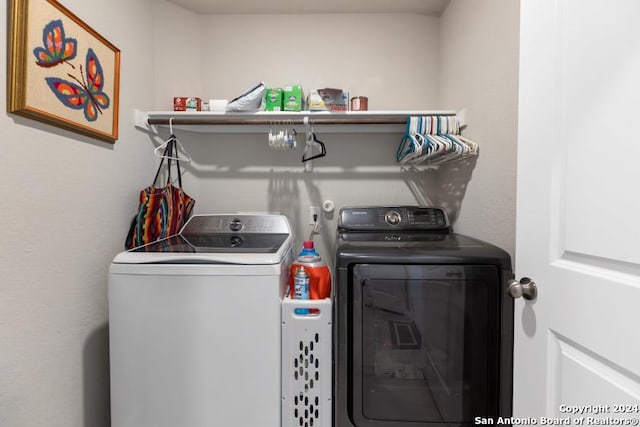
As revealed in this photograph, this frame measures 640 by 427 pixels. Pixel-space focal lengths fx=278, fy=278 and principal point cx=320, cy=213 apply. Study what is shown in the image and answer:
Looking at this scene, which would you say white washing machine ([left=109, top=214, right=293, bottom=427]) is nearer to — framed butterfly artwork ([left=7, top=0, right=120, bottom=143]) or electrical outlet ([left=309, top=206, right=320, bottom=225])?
framed butterfly artwork ([left=7, top=0, right=120, bottom=143])

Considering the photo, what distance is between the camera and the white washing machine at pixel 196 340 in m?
1.02

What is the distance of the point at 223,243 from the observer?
133 centimetres

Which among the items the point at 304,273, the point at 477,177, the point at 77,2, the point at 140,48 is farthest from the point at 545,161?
the point at 140,48

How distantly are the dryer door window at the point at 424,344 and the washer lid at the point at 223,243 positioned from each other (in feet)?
1.35

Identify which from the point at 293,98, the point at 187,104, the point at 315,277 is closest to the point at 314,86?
the point at 293,98

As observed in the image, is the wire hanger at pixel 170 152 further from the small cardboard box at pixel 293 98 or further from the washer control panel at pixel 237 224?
the small cardboard box at pixel 293 98

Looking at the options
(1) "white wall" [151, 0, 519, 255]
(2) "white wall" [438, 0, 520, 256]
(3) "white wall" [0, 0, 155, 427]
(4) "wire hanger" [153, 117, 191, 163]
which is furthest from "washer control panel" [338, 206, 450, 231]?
(3) "white wall" [0, 0, 155, 427]

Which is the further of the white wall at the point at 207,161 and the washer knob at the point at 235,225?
the washer knob at the point at 235,225

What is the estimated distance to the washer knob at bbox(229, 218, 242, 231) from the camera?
1542 millimetres

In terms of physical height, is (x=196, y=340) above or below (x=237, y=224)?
below

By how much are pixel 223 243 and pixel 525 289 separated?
1.19m

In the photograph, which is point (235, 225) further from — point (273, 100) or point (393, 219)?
point (393, 219)

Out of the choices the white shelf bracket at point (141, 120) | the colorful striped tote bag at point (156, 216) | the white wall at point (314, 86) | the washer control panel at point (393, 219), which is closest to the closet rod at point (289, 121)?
the white shelf bracket at point (141, 120)

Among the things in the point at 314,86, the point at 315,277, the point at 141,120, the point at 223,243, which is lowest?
the point at 315,277
